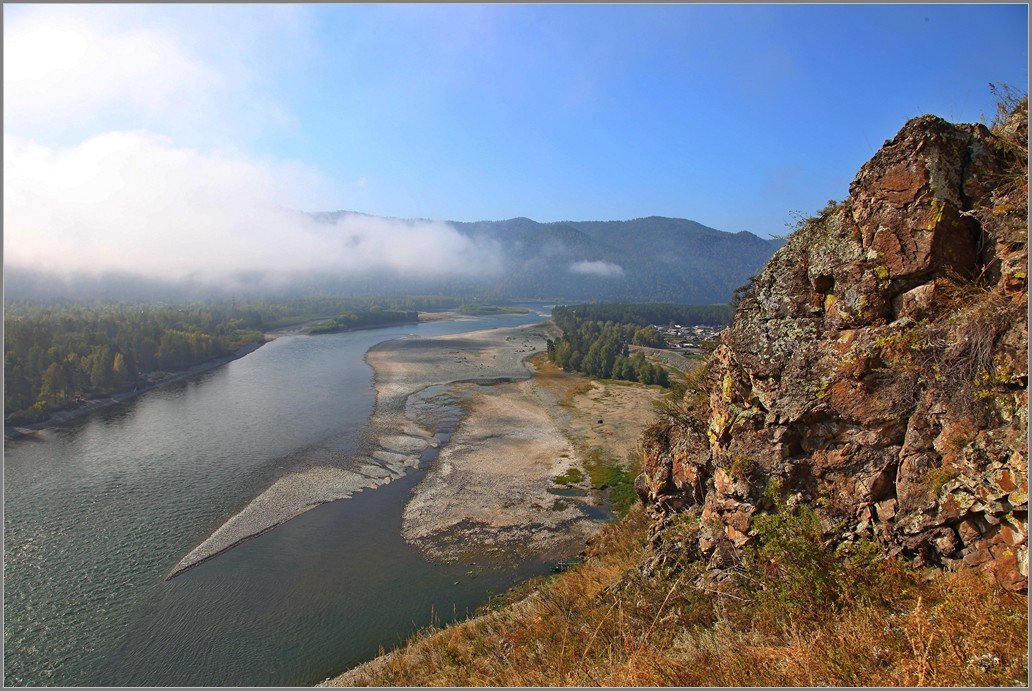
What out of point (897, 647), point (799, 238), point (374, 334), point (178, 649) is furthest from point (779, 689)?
point (374, 334)

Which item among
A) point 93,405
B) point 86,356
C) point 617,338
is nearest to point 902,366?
point 93,405

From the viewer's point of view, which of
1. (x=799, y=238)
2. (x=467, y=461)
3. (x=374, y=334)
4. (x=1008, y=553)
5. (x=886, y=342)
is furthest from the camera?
(x=374, y=334)

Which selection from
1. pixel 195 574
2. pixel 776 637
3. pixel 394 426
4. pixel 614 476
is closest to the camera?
pixel 776 637

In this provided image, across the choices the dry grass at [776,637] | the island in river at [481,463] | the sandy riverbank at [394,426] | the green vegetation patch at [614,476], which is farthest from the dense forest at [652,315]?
the dry grass at [776,637]

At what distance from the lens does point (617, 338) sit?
255 feet

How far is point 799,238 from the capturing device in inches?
336

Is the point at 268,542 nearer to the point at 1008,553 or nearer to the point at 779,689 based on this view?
the point at 779,689

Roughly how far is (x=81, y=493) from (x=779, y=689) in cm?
3524

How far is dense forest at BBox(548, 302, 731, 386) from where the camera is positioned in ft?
197

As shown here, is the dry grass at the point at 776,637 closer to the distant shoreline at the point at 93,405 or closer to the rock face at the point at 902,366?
the rock face at the point at 902,366

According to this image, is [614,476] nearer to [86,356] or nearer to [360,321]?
[86,356]

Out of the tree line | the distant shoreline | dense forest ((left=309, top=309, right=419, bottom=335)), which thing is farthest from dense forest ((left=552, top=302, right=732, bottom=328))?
the distant shoreline

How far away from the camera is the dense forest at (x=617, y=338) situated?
2363 inches

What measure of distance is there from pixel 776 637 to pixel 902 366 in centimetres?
368
